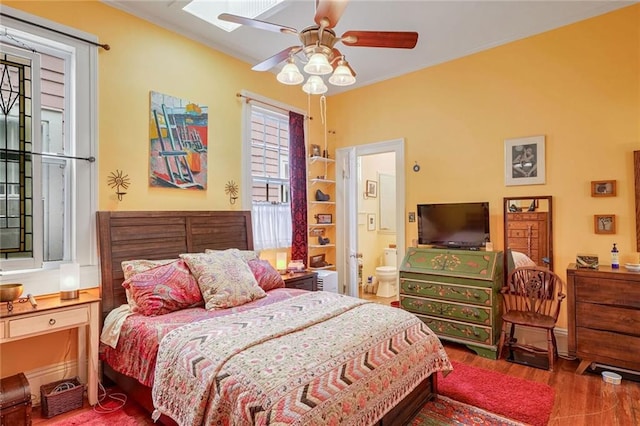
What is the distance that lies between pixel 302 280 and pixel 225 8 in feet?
8.95

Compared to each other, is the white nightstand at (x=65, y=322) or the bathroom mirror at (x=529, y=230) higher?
the bathroom mirror at (x=529, y=230)

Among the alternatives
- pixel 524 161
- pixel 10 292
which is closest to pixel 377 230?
pixel 524 161

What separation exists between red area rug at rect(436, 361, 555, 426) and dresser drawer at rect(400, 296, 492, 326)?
0.47 metres

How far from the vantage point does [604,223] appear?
2.93 meters

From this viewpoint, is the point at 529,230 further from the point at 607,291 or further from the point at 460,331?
the point at 460,331

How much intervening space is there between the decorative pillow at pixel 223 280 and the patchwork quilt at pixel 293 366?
322mm

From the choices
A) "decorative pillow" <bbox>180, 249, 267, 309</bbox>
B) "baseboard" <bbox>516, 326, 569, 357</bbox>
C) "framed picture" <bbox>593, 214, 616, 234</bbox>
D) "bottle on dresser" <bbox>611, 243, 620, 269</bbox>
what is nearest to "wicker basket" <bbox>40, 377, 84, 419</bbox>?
"decorative pillow" <bbox>180, 249, 267, 309</bbox>

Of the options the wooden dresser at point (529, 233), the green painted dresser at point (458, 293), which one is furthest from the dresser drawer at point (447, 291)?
the wooden dresser at point (529, 233)

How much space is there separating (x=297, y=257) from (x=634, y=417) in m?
3.18

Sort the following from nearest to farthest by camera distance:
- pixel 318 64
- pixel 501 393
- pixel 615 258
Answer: pixel 318 64
pixel 501 393
pixel 615 258

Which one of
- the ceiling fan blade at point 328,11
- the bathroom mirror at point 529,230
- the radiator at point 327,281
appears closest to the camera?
the ceiling fan blade at point 328,11

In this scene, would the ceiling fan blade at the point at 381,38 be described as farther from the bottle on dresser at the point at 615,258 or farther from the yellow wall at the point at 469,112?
the bottle on dresser at the point at 615,258

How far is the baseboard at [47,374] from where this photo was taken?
2.36m

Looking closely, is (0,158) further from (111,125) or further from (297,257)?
(297,257)
